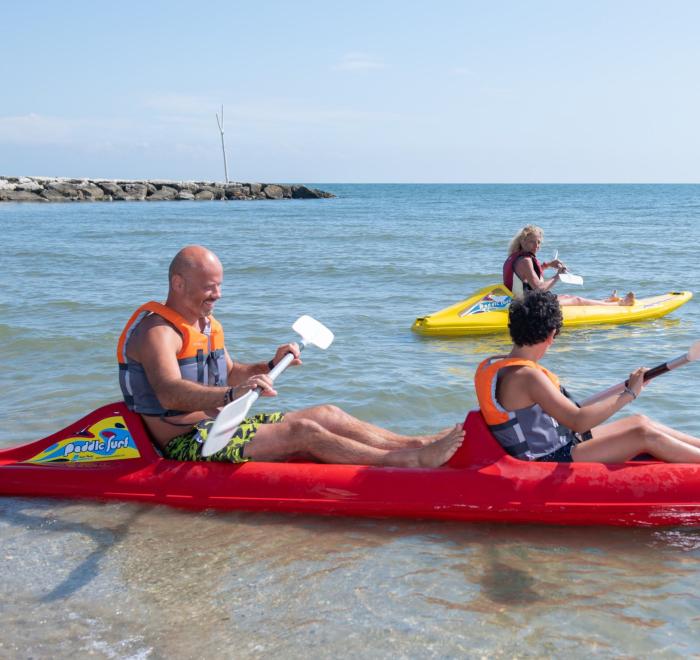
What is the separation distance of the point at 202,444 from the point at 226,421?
54 cm

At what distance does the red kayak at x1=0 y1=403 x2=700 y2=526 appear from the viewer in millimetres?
3971

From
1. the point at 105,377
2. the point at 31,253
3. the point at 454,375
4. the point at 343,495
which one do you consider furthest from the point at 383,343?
the point at 31,253

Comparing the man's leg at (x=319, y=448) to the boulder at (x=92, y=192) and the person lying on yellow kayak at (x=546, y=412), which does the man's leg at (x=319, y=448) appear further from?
the boulder at (x=92, y=192)

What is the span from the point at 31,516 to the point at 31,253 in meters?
15.3

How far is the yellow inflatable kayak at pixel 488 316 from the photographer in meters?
9.13

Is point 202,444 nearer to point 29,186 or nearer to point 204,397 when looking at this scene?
point 204,397

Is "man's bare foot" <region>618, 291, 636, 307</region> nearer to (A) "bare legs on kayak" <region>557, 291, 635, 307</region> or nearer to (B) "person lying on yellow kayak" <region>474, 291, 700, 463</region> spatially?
(A) "bare legs on kayak" <region>557, 291, 635, 307</region>

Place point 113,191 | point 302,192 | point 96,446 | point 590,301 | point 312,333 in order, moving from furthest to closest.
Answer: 1. point 302,192
2. point 113,191
3. point 590,301
4. point 312,333
5. point 96,446

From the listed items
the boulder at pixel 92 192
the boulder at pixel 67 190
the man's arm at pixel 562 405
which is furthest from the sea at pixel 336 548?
the boulder at pixel 92 192

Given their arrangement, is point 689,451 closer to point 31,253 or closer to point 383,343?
point 383,343

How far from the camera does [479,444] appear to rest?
13.4 feet

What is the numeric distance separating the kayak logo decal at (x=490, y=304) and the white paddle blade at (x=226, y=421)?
570 centimetres

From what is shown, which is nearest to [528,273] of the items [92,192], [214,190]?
[92,192]

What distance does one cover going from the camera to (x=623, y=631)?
3.15 m
